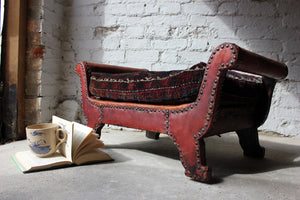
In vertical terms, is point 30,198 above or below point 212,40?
below

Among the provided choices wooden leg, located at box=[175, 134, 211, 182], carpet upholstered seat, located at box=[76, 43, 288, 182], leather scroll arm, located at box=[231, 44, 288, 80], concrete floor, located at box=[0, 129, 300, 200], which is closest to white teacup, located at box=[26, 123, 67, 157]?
concrete floor, located at box=[0, 129, 300, 200]

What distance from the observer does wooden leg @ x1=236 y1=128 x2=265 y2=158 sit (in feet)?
4.97

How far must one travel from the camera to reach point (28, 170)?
1.16 metres

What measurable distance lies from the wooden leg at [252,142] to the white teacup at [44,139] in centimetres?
103

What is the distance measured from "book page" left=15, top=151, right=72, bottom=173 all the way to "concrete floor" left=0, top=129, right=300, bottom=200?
0.03 metres

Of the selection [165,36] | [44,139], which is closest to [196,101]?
[44,139]

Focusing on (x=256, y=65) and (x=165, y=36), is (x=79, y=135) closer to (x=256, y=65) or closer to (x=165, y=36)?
(x=256, y=65)

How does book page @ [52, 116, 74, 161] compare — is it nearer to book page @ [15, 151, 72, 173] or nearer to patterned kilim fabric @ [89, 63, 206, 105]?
book page @ [15, 151, 72, 173]

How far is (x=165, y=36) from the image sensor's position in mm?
2371

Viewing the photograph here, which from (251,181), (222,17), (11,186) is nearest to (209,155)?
(251,181)

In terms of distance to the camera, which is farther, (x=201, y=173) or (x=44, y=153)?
(x=44, y=153)

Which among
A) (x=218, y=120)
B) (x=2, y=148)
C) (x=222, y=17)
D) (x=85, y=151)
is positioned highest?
(x=222, y=17)

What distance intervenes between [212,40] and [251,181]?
1.45 metres

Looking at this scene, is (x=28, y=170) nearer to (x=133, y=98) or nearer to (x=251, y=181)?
(x=133, y=98)
